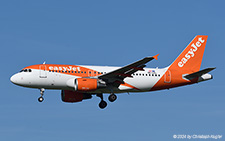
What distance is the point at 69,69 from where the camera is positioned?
46.6m

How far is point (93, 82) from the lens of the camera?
4584 centimetres

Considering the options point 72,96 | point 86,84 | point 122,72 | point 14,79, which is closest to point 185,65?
point 122,72

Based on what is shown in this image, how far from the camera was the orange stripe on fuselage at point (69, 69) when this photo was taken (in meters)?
46.2

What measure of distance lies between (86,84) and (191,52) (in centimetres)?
1378

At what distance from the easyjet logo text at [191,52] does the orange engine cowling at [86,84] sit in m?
10.6

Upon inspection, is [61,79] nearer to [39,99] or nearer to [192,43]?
[39,99]

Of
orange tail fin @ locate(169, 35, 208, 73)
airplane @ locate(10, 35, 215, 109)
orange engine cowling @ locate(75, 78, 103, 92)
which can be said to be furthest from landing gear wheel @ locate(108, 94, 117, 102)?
orange tail fin @ locate(169, 35, 208, 73)

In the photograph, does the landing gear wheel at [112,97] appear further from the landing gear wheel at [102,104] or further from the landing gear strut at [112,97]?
the landing gear wheel at [102,104]

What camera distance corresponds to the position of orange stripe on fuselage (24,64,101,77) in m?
46.2

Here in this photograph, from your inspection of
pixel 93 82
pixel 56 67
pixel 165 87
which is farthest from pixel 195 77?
pixel 56 67

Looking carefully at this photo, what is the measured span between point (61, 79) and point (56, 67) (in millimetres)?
1423

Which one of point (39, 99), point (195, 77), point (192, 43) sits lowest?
point (39, 99)

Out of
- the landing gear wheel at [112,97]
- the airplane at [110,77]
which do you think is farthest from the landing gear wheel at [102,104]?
the landing gear wheel at [112,97]

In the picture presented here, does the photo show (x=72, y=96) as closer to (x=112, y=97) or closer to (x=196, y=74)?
(x=112, y=97)
